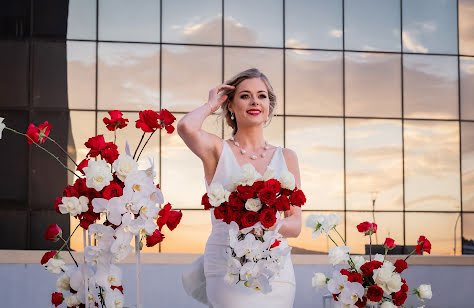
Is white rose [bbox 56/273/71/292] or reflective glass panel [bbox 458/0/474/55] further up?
reflective glass panel [bbox 458/0/474/55]

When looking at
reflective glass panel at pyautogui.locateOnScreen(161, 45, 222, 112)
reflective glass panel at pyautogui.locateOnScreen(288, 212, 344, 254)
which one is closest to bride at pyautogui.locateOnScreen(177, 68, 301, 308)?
reflective glass panel at pyautogui.locateOnScreen(161, 45, 222, 112)

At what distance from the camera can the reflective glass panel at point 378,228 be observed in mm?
12648

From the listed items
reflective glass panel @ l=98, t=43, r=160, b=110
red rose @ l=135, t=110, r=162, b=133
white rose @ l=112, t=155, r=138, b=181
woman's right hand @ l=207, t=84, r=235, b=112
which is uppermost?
reflective glass panel @ l=98, t=43, r=160, b=110

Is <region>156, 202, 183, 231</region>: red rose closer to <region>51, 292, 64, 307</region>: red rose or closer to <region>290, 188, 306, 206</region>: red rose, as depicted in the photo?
<region>51, 292, 64, 307</region>: red rose

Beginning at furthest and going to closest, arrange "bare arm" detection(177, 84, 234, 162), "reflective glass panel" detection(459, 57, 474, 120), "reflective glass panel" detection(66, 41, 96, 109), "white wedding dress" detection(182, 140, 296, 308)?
"reflective glass panel" detection(459, 57, 474, 120) → "reflective glass panel" detection(66, 41, 96, 109) → "bare arm" detection(177, 84, 234, 162) → "white wedding dress" detection(182, 140, 296, 308)

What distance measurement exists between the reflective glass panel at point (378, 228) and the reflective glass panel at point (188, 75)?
136 inches

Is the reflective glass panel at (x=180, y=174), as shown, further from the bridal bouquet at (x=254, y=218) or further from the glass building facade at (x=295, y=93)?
the bridal bouquet at (x=254, y=218)

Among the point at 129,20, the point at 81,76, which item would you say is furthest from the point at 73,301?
the point at 129,20

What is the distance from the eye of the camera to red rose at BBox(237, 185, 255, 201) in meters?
2.37

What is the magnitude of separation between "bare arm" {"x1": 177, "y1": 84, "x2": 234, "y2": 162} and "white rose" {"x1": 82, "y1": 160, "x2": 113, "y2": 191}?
45.2 inches

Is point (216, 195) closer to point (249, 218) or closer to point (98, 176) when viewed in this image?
point (249, 218)

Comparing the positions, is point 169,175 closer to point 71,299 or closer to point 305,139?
point 305,139

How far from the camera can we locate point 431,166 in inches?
518

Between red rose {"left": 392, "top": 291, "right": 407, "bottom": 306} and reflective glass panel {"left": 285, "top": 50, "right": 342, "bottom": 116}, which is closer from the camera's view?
red rose {"left": 392, "top": 291, "right": 407, "bottom": 306}
